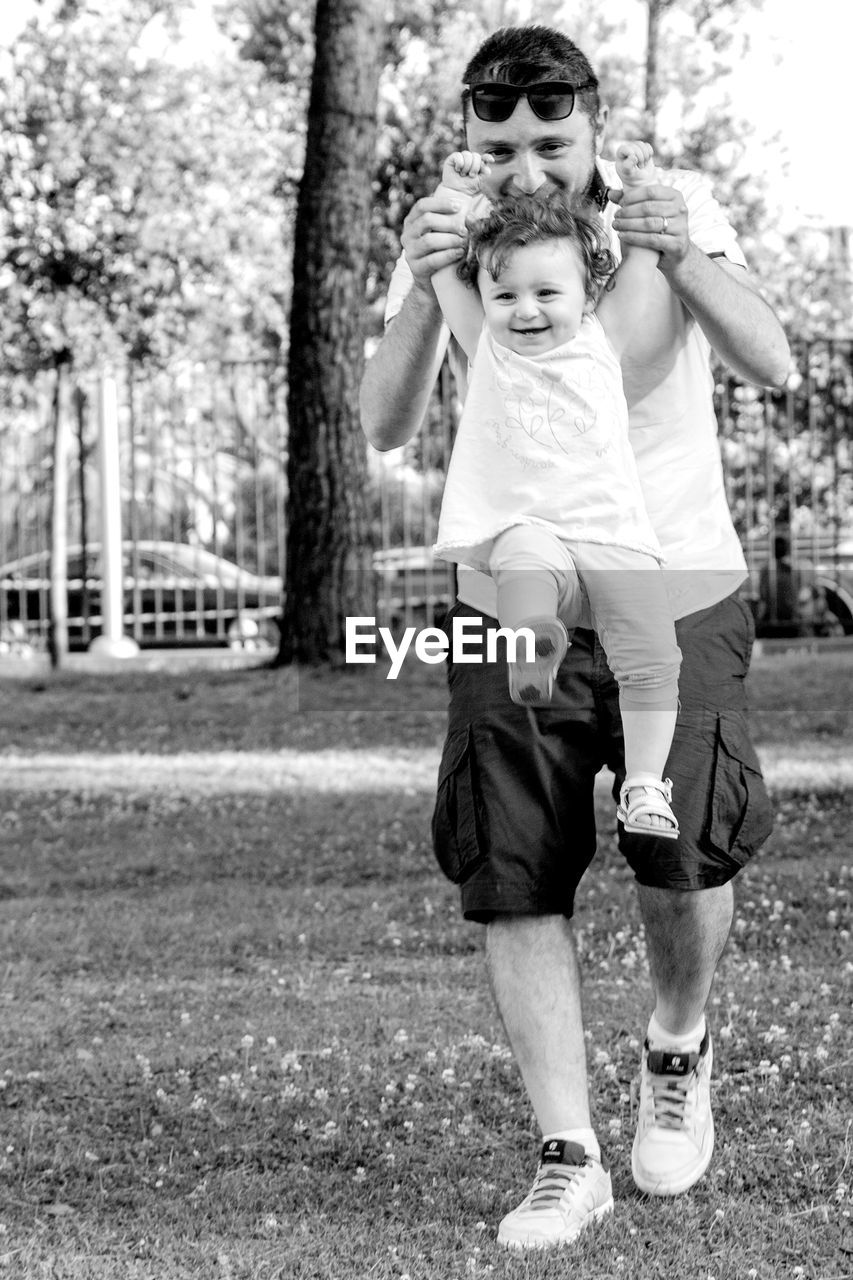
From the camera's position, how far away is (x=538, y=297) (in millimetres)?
2617

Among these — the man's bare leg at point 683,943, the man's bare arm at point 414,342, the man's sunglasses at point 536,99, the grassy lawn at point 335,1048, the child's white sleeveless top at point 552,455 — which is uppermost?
the man's sunglasses at point 536,99

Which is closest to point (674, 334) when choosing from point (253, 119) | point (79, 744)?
point (79, 744)

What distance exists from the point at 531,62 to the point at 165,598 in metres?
12.1

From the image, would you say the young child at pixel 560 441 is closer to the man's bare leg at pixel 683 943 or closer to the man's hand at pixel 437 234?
the man's hand at pixel 437 234

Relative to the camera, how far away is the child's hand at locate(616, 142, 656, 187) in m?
2.64

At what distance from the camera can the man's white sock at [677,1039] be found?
11.0 feet

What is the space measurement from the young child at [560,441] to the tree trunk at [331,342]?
7754mm

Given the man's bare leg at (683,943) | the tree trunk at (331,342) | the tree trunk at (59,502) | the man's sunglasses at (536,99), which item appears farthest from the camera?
the tree trunk at (59,502)

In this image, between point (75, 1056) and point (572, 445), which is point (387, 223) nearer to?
point (75, 1056)

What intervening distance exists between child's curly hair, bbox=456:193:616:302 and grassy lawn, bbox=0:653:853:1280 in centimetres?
178

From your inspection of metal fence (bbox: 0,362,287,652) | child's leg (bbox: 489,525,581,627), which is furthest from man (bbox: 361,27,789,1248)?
metal fence (bbox: 0,362,287,652)

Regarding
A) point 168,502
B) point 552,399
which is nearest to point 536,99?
point 552,399

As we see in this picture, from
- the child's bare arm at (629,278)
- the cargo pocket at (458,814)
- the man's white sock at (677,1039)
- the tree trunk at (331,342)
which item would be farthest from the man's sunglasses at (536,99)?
the tree trunk at (331,342)

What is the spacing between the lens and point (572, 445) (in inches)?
104
